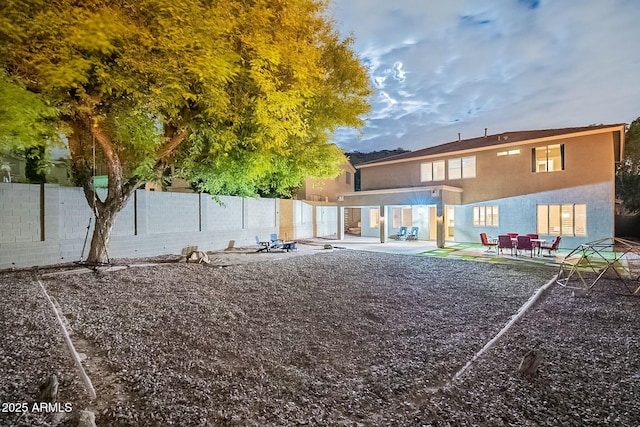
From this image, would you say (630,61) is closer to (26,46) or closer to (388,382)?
(388,382)

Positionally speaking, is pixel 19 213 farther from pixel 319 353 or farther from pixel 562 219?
pixel 562 219

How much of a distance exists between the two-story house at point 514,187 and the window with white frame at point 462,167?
0.05 m

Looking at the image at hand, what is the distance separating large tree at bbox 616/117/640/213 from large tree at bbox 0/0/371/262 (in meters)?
27.7

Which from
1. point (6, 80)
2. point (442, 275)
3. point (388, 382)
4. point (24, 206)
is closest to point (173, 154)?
point (24, 206)

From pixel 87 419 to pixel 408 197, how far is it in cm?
1726

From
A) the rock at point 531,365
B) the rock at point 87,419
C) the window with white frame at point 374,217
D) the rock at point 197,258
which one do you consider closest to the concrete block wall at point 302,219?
the window with white frame at point 374,217

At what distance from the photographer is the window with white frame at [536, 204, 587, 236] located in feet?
51.0

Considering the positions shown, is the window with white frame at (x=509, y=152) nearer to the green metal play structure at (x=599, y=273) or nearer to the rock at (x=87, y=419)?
the green metal play structure at (x=599, y=273)

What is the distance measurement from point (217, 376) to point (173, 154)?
989cm

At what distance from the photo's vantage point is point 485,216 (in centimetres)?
1841

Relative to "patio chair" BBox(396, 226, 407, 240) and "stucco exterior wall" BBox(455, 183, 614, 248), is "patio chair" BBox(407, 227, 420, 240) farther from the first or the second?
"stucco exterior wall" BBox(455, 183, 614, 248)

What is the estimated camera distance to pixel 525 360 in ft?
12.0

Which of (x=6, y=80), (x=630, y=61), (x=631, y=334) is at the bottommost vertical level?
(x=631, y=334)

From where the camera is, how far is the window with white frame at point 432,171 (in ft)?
67.2
